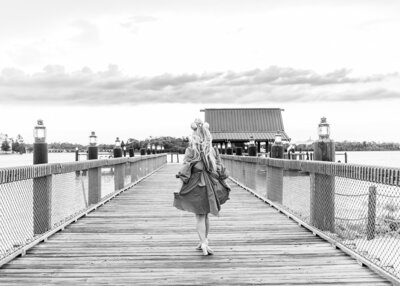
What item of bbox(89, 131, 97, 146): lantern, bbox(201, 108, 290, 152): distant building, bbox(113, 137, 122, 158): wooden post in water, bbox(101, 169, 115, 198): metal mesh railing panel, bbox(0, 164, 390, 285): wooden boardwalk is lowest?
bbox(101, 169, 115, 198): metal mesh railing panel

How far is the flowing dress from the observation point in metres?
6.07

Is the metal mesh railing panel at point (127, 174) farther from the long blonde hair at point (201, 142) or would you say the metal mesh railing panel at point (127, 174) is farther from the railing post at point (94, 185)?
the long blonde hair at point (201, 142)

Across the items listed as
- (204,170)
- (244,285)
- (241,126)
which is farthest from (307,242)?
(241,126)

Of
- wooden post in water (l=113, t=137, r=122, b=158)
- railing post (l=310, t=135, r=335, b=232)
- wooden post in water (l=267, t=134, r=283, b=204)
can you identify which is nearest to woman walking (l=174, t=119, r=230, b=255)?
railing post (l=310, t=135, r=335, b=232)

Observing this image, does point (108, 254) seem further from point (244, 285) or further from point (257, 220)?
point (257, 220)

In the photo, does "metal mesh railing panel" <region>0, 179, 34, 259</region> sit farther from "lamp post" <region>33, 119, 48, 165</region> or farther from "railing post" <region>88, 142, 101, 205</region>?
"railing post" <region>88, 142, 101, 205</region>

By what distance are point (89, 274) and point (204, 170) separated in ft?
6.35

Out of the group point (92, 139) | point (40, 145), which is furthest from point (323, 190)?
point (92, 139)

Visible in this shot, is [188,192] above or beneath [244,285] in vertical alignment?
above

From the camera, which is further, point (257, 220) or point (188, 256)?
point (257, 220)

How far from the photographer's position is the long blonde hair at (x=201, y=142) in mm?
6125

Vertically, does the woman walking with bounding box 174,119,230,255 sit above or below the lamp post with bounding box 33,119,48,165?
below

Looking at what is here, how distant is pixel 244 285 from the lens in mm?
4566

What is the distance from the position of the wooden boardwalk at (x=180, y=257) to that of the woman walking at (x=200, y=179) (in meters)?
0.52
